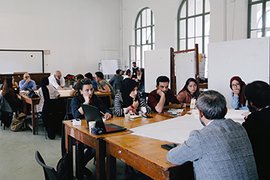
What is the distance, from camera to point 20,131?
5.62 metres

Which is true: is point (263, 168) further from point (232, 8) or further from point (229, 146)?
point (232, 8)

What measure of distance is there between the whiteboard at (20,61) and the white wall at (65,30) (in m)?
0.23

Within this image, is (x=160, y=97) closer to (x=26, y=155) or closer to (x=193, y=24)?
(x=26, y=155)

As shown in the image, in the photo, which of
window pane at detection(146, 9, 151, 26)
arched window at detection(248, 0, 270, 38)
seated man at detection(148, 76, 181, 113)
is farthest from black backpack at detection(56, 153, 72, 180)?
window pane at detection(146, 9, 151, 26)

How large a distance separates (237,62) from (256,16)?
7.87ft

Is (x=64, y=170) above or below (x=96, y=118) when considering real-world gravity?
below

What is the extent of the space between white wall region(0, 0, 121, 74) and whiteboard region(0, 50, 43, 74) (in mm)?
231

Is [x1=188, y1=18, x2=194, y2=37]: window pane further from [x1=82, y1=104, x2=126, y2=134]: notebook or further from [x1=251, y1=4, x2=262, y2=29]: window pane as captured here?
[x1=82, y1=104, x2=126, y2=134]: notebook

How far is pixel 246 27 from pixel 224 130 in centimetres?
594

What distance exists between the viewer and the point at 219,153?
4.86 ft

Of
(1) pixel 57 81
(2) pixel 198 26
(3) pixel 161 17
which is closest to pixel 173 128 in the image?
(1) pixel 57 81

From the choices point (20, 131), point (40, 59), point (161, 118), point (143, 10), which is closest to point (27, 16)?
point (40, 59)

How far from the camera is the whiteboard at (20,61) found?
9727mm

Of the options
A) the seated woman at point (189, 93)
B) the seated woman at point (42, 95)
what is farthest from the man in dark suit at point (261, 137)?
the seated woman at point (42, 95)
